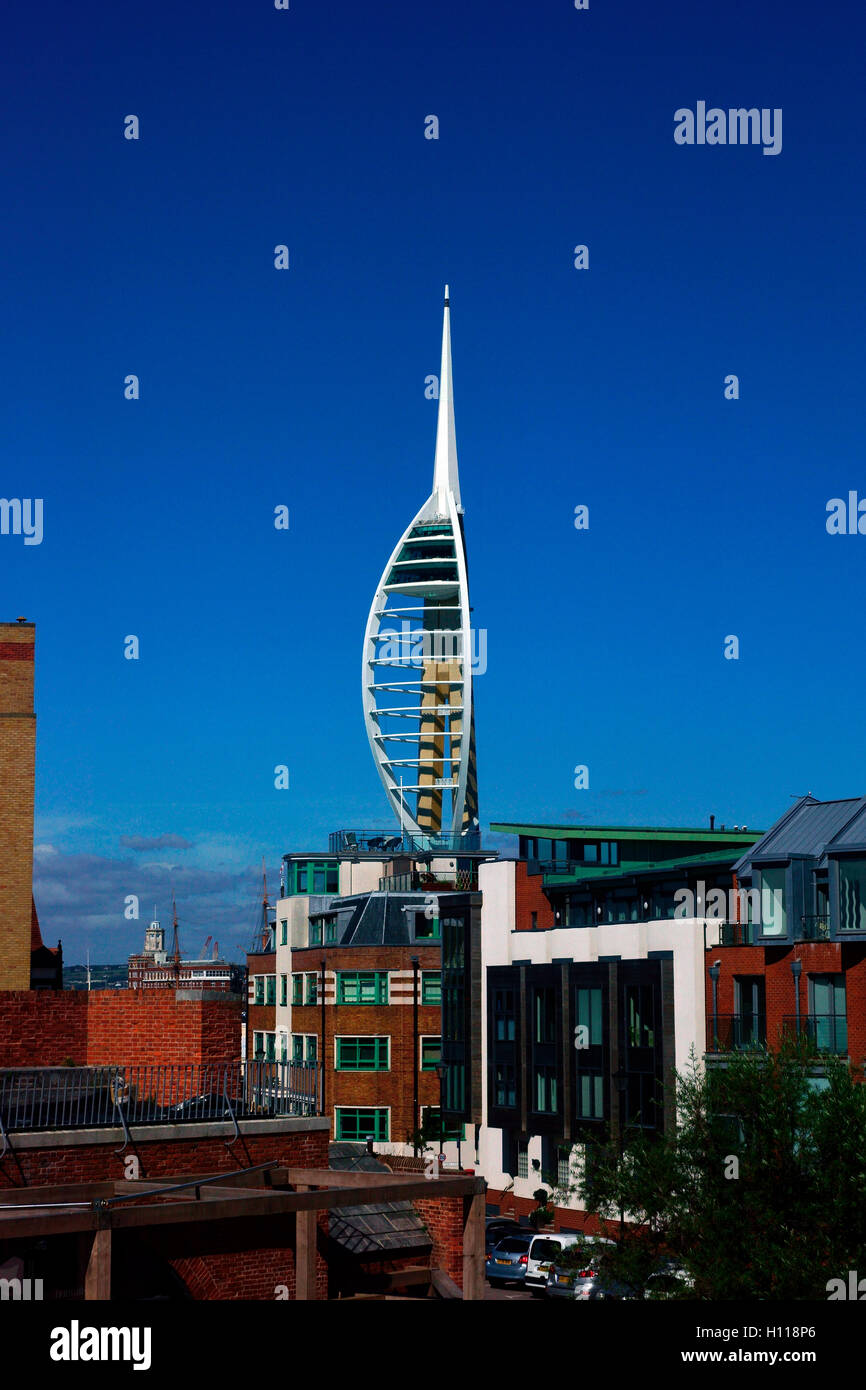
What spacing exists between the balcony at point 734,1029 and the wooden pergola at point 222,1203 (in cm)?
3492

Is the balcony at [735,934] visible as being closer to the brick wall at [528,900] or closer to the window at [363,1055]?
the brick wall at [528,900]

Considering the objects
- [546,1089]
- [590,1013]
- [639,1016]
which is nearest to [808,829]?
[639,1016]

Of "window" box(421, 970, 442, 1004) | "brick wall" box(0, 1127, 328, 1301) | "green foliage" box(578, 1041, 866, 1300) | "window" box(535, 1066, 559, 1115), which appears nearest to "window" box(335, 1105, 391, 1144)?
"window" box(421, 970, 442, 1004)

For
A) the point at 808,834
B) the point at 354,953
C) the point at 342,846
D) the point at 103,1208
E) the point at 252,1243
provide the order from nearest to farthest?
the point at 103,1208 → the point at 252,1243 → the point at 808,834 → the point at 354,953 → the point at 342,846

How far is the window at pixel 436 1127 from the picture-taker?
79.7 m

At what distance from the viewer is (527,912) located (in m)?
78.2

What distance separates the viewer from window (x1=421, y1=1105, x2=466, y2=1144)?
261 ft

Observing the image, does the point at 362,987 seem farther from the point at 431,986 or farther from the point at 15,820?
the point at 15,820

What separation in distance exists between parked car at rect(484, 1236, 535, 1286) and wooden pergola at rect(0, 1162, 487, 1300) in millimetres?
26938

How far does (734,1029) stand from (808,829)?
28.0 ft

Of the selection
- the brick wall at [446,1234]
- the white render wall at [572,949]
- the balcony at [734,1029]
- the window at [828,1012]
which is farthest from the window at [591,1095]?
the brick wall at [446,1234]

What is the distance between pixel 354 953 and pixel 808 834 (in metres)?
33.5
